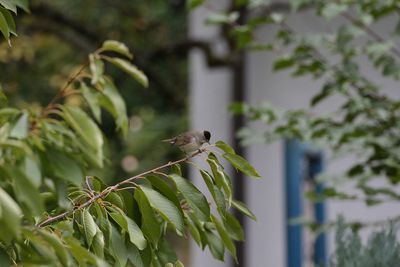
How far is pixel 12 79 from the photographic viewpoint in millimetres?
9359

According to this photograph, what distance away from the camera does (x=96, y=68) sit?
179cm

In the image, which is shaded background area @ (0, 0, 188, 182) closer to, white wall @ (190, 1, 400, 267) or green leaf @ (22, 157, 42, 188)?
white wall @ (190, 1, 400, 267)

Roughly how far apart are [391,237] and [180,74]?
337 inches

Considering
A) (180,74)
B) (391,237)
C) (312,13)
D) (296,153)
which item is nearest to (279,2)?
(312,13)

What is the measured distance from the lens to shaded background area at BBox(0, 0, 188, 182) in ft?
27.9

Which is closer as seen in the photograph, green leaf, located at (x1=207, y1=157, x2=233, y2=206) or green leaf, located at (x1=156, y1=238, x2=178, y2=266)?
green leaf, located at (x1=207, y1=157, x2=233, y2=206)

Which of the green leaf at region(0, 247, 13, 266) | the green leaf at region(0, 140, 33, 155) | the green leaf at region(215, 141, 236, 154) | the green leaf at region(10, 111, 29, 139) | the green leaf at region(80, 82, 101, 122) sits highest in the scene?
the green leaf at region(80, 82, 101, 122)

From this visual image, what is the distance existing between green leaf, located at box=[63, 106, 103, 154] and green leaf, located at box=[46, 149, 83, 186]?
0.05 m

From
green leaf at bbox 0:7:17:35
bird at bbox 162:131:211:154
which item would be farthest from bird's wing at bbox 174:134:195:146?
green leaf at bbox 0:7:17:35

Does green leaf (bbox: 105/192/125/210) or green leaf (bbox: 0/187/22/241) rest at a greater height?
green leaf (bbox: 105/192/125/210)

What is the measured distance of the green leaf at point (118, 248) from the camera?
5.90 ft

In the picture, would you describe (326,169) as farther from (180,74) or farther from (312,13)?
(180,74)

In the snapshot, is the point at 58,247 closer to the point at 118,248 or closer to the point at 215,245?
the point at 118,248

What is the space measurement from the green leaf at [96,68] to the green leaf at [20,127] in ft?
1.04
